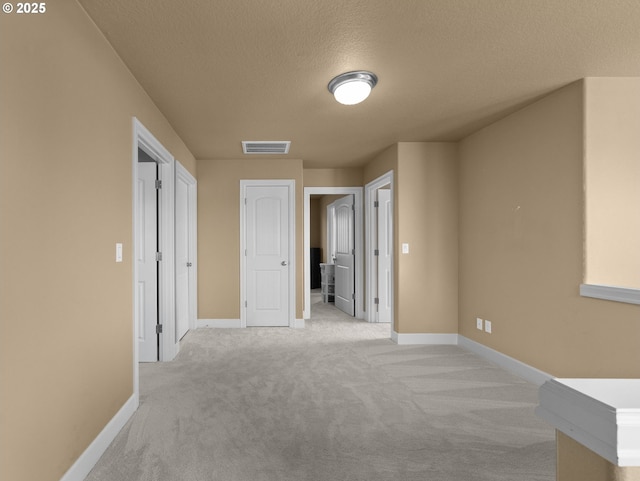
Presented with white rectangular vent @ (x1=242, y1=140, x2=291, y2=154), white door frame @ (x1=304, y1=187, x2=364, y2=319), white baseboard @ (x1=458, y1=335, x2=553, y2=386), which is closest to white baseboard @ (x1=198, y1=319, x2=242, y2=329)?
white door frame @ (x1=304, y1=187, x2=364, y2=319)

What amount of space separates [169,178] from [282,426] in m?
2.65

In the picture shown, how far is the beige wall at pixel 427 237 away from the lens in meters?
4.40

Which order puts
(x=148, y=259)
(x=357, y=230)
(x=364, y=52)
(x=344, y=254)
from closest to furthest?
1. (x=364, y=52)
2. (x=148, y=259)
3. (x=357, y=230)
4. (x=344, y=254)

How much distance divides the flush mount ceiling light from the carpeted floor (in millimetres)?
2282

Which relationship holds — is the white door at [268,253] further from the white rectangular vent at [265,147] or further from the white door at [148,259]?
the white door at [148,259]

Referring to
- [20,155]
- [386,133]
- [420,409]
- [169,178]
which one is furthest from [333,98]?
[420,409]

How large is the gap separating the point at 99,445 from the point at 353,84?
9.12ft

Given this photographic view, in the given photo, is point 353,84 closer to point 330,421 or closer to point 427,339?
point 330,421

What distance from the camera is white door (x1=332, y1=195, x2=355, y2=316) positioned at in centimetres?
595

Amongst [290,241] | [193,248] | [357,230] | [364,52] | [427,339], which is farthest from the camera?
[357,230]

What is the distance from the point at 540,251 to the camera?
3.10m

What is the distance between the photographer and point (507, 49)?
7.58ft

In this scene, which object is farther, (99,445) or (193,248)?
(193,248)

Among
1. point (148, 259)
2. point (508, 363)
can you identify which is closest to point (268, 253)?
point (148, 259)
